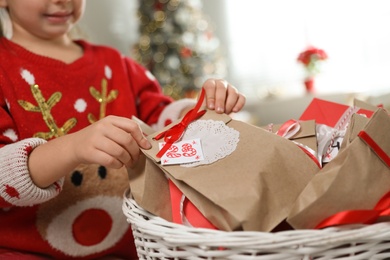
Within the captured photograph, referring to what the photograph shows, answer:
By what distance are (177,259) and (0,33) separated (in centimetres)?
77

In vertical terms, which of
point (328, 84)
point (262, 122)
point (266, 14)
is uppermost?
point (266, 14)

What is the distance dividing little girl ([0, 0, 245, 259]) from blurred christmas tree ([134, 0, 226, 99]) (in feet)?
5.47

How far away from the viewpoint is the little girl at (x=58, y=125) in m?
0.75

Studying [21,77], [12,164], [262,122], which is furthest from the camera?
[262,122]

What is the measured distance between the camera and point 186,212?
2.09 feet

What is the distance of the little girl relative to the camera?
0.75m

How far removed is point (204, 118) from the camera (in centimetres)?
75

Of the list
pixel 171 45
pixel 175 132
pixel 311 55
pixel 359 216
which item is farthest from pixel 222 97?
pixel 311 55

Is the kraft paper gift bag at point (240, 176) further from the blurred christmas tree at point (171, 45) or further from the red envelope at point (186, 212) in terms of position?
the blurred christmas tree at point (171, 45)

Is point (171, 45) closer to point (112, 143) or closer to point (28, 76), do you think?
point (28, 76)

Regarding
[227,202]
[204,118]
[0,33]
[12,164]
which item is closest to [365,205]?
[227,202]

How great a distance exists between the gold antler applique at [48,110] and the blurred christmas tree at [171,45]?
1769mm

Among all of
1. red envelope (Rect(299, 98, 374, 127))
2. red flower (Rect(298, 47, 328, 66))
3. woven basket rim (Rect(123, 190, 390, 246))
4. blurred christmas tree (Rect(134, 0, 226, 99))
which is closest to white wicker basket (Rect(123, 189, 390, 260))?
woven basket rim (Rect(123, 190, 390, 246))

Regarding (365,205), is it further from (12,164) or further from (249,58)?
(249,58)
